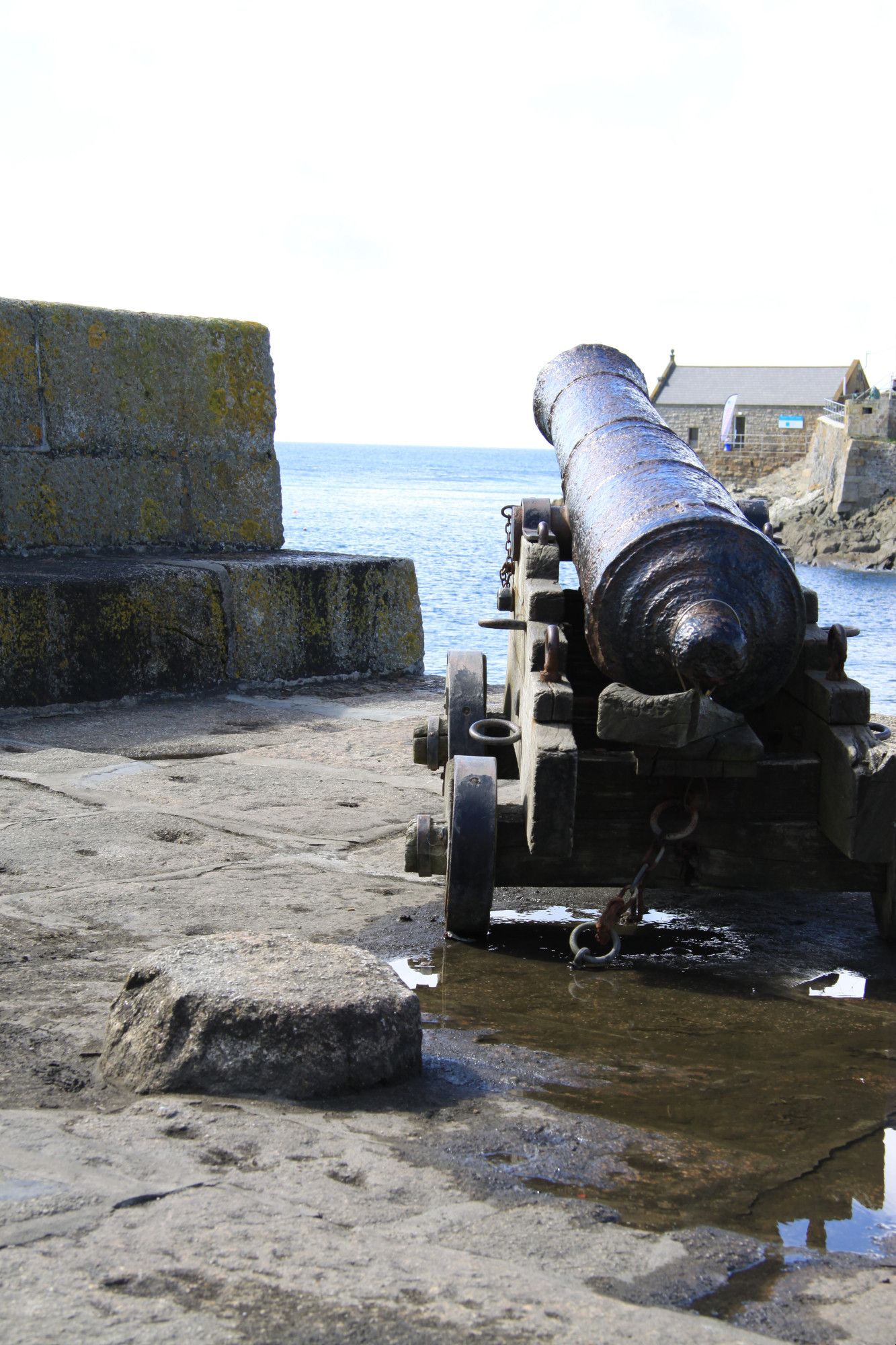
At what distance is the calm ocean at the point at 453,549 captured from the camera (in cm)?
1934

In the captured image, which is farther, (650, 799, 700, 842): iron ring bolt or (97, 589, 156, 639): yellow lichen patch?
(97, 589, 156, 639): yellow lichen patch

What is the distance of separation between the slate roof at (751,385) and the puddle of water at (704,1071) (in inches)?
2533

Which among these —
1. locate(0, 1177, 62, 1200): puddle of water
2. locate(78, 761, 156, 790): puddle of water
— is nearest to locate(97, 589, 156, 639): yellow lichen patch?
locate(78, 761, 156, 790): puddle of water

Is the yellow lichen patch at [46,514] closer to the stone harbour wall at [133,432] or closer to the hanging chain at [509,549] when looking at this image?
the stone harbour wall at [133,432]

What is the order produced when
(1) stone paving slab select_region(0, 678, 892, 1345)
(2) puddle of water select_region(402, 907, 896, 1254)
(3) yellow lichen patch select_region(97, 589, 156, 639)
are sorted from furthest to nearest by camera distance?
(3) yellow lichen patch select_region(97, 589, 156, 639) → (2) puddle of water select_region(402, 907, 896, 1254) → (1) stone paving slab select_region(0, 678, 892, 1345)

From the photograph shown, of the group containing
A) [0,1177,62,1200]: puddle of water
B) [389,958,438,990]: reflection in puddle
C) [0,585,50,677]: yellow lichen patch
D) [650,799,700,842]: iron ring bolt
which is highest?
[0,585,50,677]: yellow lichen patch

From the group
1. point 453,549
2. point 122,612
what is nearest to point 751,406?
point 453,549

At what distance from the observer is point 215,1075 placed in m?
2.30

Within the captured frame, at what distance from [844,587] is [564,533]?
34777mm

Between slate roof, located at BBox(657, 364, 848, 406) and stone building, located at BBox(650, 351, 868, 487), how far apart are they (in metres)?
0.03

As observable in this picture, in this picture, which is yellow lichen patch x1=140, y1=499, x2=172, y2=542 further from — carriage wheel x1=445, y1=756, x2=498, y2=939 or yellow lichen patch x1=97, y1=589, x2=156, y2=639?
carriage wheel x1=445, y1=756, x2=498, y2=939

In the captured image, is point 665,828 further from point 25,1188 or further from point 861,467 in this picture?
point 861,467

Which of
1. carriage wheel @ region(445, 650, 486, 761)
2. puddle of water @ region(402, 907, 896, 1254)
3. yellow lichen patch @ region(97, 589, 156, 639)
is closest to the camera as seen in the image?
puddle of water @ region(402, 907, 896, 1254)

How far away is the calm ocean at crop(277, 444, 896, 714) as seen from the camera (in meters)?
19.3
